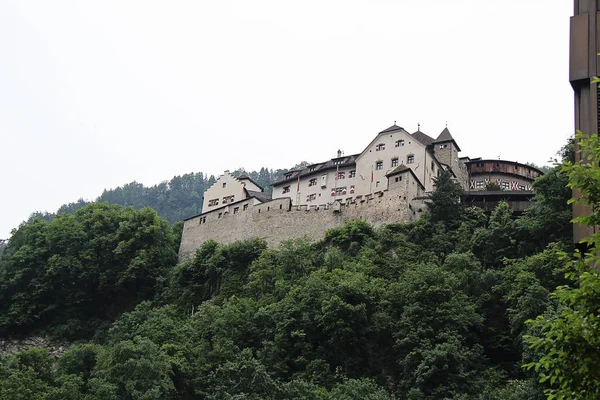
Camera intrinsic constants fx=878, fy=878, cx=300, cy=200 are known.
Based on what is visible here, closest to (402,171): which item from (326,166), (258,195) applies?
(326,166)

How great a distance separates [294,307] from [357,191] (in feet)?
70.6

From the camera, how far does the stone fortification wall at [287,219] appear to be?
2451 inches

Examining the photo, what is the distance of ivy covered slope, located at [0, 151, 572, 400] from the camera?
139 feet

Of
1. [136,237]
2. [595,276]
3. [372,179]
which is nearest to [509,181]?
[372,179]

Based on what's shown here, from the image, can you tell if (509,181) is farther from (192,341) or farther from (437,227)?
(192,341)

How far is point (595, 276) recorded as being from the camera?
14.9 meters

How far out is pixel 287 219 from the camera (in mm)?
66062

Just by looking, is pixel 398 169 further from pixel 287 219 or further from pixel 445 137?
pixel 445 137

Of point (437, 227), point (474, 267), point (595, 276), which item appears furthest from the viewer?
point (437, 227)

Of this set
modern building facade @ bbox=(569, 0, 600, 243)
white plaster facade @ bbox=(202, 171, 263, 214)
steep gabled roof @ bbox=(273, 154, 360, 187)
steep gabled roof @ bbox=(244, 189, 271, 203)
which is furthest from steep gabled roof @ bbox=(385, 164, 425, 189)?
modern building facade @ bbox=(569, 0, 600, 243)

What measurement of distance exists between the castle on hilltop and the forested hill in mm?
83274

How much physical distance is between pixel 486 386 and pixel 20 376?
2268 centimetres

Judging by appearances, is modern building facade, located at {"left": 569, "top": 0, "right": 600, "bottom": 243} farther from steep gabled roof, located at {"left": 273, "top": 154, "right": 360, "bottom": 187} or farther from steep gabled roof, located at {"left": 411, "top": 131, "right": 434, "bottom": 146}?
steep gabled roof, located at {"left": 411, "top": 131, "right": 434, "bottom": 146}

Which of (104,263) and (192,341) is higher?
(104,263)
